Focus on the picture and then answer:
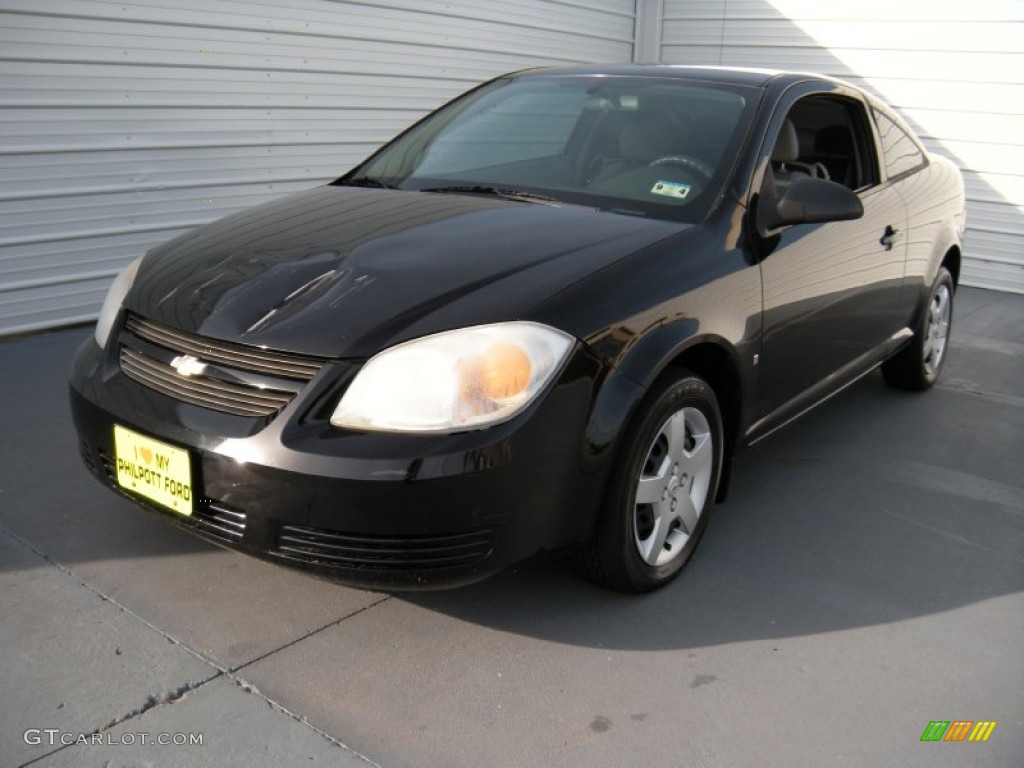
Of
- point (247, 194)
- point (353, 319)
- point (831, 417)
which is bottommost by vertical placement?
point (831, 417)

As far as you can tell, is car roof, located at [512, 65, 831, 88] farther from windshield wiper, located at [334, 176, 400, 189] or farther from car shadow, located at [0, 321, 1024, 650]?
car shadow, located at [0, 321, 1024, 650]

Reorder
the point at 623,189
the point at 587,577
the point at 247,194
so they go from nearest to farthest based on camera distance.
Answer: the point at 587,577 → the point at 623,189 → the point at 247,194

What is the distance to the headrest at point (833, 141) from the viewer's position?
4410 millimetres

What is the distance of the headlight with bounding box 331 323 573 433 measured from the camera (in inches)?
95.2

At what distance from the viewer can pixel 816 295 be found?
358cm

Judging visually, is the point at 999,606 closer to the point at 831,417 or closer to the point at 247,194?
the point at 831,417

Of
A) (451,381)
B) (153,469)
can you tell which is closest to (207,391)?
(153,469)

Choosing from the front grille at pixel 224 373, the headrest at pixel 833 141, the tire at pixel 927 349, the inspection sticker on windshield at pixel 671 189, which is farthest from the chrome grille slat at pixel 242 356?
the tire at pixel 927 349

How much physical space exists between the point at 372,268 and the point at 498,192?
0.82 metres

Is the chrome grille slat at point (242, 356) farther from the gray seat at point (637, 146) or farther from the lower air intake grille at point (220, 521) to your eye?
the gray seat at point (637, 146)

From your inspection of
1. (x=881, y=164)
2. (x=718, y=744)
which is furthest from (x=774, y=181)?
(x=718, y=744)

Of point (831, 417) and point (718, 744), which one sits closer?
point (718, 744)

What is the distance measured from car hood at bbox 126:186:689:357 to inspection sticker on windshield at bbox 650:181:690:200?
217 mm

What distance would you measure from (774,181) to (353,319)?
64.7 inches
